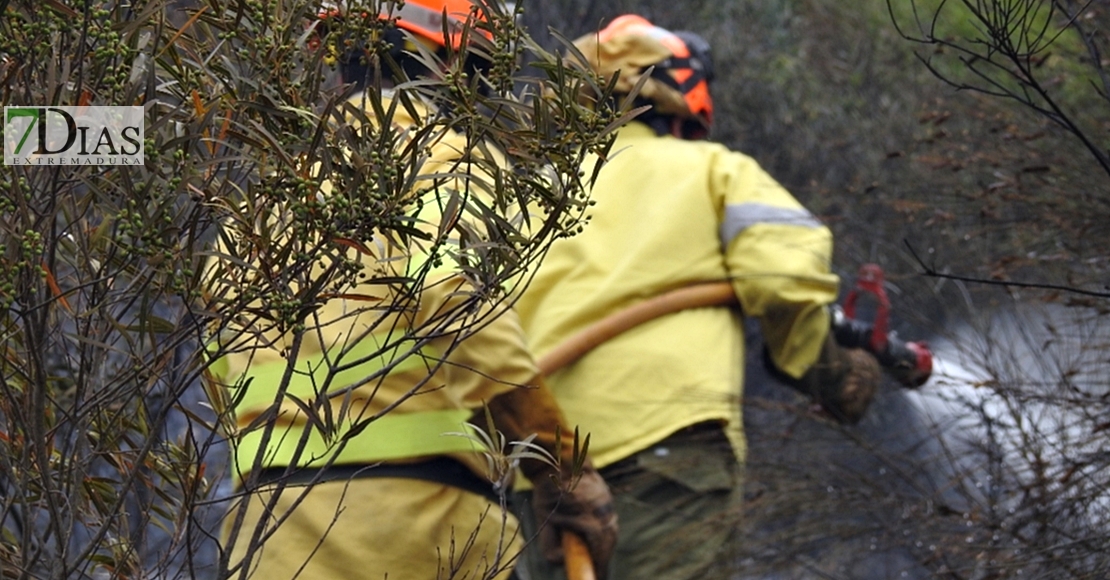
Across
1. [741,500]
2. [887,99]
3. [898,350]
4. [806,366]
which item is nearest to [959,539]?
[741,500]

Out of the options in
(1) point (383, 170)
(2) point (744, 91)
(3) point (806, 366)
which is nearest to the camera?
(1) point (383, 170)

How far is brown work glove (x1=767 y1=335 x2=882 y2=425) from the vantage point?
4727 millimetres

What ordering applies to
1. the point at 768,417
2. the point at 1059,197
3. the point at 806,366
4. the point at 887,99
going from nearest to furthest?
the point at 1059,197 → the point at 806,366 → the point at 768,417 → the point at 887,99

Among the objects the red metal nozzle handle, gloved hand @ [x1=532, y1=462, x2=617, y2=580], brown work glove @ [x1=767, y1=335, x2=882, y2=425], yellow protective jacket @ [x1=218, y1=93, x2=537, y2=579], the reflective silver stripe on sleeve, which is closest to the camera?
yellow protective jacket @ [x1=218, y1=93, x2=537, y2=579]

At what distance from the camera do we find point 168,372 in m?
2.07

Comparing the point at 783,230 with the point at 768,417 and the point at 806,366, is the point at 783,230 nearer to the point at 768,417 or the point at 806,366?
the point at 806,366

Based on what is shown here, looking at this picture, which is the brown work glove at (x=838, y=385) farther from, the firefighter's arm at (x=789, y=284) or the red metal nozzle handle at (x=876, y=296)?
the red metal nozzle handle at (x=876, y=296)

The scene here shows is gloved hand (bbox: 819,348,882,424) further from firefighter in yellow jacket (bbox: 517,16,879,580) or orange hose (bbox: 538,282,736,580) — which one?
orange hose (bbox: 538,282,736,580)

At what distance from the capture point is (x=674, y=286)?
176 inches

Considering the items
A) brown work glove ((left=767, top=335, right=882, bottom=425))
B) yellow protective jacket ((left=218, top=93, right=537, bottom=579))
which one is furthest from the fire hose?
yellow protective jacket ((left=218, top=93, right=537, bottom=579))

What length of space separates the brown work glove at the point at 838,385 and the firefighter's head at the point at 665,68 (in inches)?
30.7

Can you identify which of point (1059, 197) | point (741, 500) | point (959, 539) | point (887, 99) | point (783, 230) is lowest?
point (959, 539)

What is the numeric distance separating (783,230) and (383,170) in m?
2.68

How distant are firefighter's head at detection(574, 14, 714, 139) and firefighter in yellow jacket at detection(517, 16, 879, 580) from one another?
11 cm
